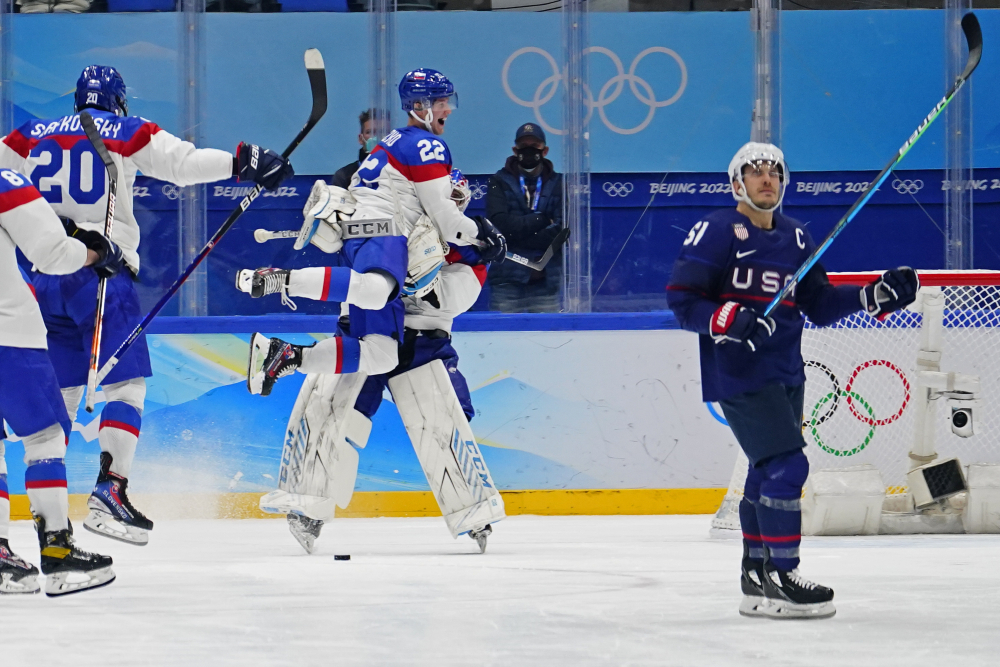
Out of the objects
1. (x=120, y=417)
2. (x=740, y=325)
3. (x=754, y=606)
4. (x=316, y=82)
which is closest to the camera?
(x=740, y=325)

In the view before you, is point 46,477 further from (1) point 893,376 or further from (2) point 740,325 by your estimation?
(1) point 893,376

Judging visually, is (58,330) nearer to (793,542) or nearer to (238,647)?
(238,647)

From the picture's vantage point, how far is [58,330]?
399cm

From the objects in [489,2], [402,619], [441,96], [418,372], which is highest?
[489,2]

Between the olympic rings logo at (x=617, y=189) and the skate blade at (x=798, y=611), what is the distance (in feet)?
11.6

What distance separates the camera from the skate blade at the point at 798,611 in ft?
9.46

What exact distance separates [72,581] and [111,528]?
601mm

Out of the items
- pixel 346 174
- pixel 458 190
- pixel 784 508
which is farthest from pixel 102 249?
pixel 346 174

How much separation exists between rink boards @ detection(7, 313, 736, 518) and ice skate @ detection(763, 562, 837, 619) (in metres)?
2.65

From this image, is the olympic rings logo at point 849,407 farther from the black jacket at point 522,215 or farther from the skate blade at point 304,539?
the skate blade at point 304,539

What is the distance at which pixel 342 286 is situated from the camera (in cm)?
400

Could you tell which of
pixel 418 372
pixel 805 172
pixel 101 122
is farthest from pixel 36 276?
pixel 805 172

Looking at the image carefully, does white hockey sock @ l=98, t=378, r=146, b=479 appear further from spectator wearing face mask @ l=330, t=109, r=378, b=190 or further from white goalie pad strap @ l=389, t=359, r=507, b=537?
spectator wearing face mask @ l=330, t=109, r=378, b=190

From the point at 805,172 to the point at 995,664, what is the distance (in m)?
4.21
